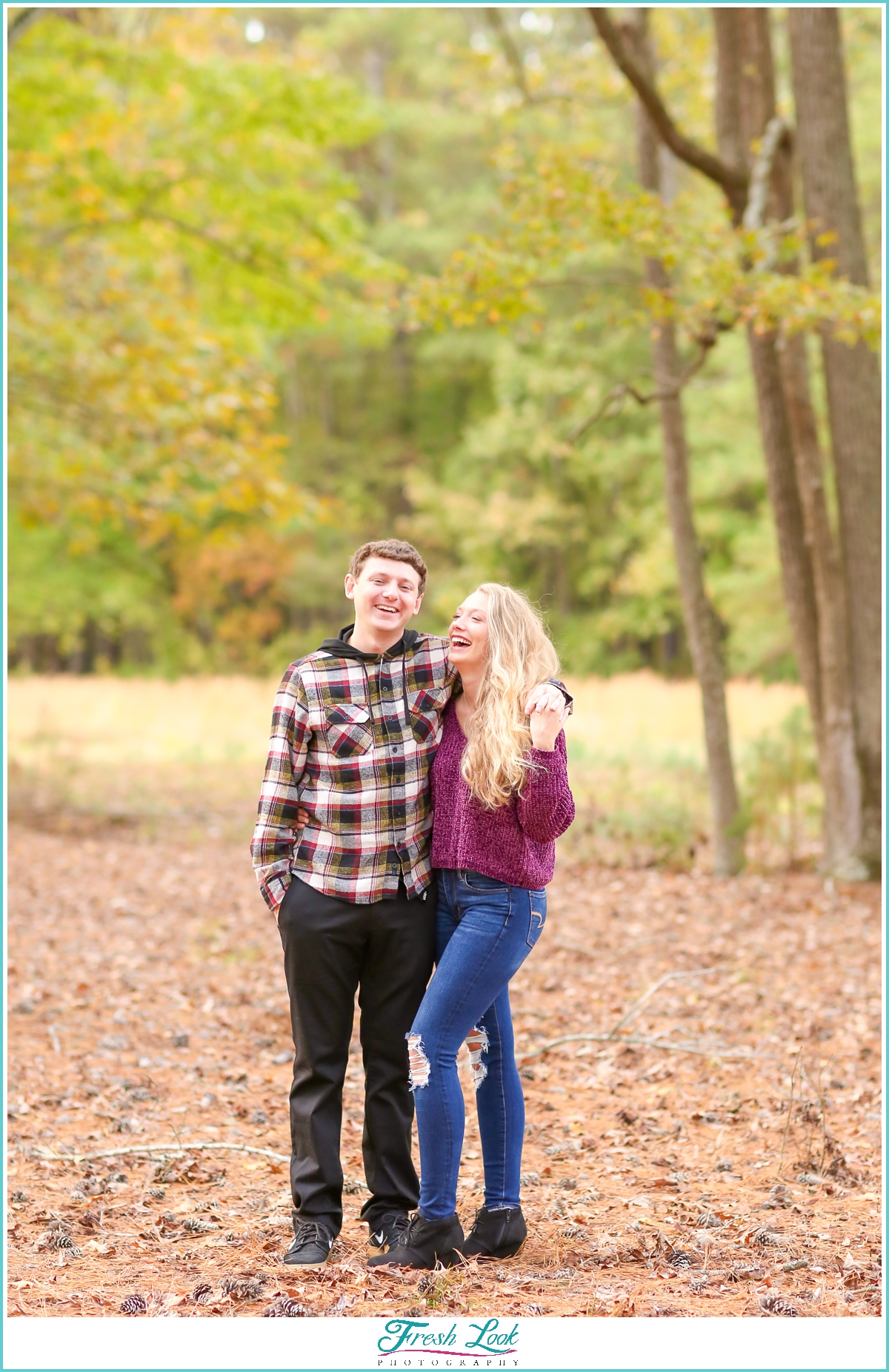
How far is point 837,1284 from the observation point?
10.7 feet

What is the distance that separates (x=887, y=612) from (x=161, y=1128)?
428cm

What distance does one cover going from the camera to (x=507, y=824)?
3244 millimetres

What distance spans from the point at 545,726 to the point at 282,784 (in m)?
0.74

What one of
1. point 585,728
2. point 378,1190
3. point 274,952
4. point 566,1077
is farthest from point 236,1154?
point 585,728

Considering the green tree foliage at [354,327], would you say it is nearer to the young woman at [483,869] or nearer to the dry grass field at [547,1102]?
the young woman at [483,869]

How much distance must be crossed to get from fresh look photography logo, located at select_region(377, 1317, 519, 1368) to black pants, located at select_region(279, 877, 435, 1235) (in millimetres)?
499

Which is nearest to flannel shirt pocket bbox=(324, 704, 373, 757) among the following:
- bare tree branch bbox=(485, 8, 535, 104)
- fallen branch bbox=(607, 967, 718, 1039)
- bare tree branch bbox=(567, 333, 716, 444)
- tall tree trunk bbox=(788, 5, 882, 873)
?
fallen branch bbox=(607, 967, 718, 1039)

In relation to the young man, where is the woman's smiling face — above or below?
above

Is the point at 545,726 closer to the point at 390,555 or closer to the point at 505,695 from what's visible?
the point at 505,695

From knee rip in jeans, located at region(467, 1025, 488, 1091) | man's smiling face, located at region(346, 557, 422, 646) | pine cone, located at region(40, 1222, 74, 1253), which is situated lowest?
pine cone, located at region(40, 1222, 74, 1253)

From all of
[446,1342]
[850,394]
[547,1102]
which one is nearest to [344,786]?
[446,1342]

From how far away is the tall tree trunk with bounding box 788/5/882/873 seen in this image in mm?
8398

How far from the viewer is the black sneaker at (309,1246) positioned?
11.0ft

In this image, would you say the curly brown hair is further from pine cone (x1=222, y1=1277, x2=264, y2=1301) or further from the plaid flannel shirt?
pine cone (x1=222, y1=1277, x2=264, y2=1301)
